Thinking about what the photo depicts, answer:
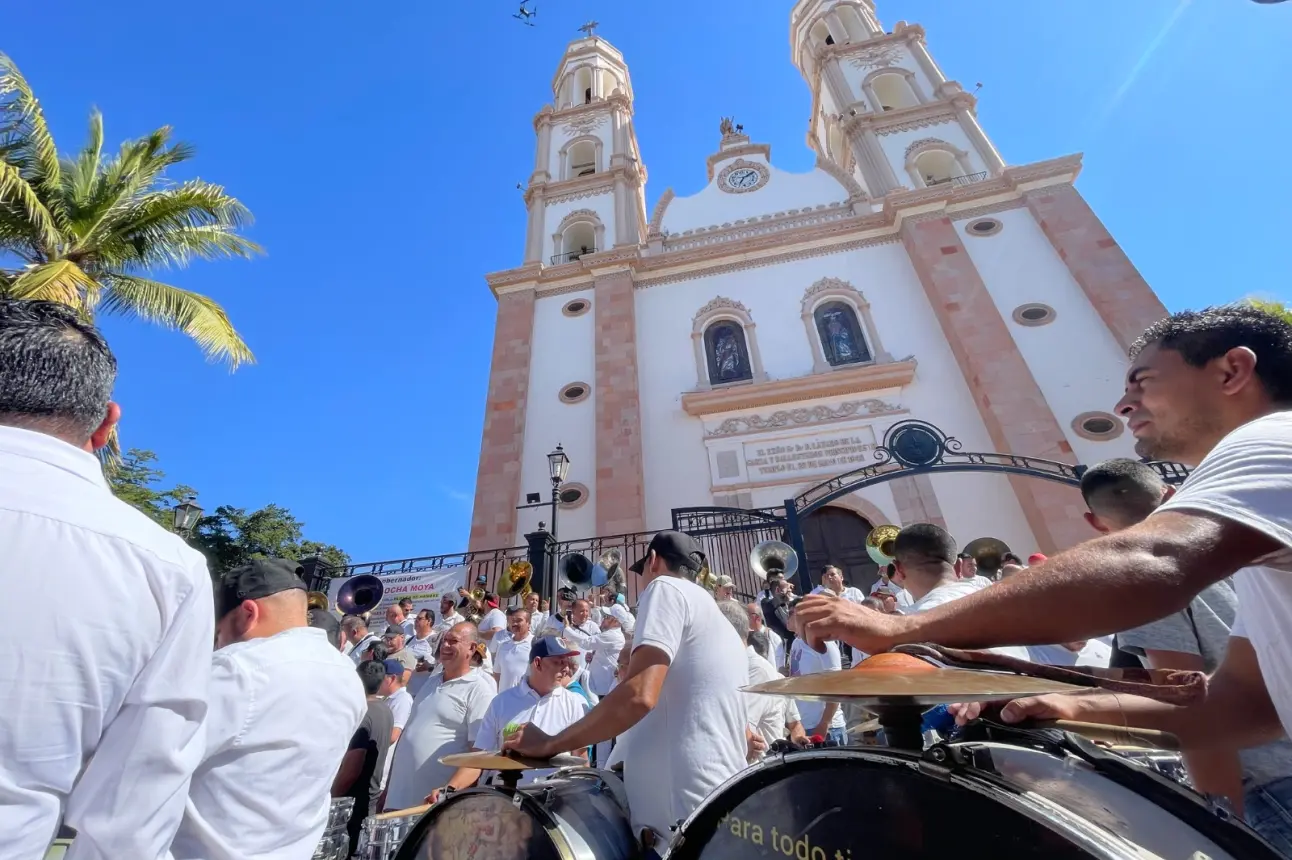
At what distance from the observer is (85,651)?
1.05 metres

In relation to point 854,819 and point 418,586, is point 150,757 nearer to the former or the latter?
point 854,819

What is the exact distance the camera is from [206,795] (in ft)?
4.86

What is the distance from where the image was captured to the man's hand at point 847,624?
3.45 feet

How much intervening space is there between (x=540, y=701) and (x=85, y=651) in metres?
2.94

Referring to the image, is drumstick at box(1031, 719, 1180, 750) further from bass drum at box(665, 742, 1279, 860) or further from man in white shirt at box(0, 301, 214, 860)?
man in white shirt at box(0, 301, 214, 860)

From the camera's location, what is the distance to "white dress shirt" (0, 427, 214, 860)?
0.98 m

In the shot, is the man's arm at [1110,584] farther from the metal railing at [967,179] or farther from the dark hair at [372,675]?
the metal railing at [967,179]

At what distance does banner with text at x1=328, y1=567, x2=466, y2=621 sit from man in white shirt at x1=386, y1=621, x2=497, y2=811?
6.94 meters

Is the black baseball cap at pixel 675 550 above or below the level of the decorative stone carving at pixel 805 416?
below

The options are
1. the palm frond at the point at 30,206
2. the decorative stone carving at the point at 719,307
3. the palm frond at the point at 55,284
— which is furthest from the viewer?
the decorative stone carving at the point at 719,307

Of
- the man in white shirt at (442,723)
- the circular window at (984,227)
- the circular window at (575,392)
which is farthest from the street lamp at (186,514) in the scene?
the circular window at (984,227)

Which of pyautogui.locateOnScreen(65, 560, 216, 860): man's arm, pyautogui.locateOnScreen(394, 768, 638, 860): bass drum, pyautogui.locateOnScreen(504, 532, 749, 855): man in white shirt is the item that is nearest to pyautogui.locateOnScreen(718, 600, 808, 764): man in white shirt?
pyautogui.locateOnScreen(504, 532, 749, 855): man in white shirt

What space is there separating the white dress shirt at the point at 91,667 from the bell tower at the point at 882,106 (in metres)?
18.8

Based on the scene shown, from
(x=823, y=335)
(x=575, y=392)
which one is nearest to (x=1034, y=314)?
(x=823, y=335)
